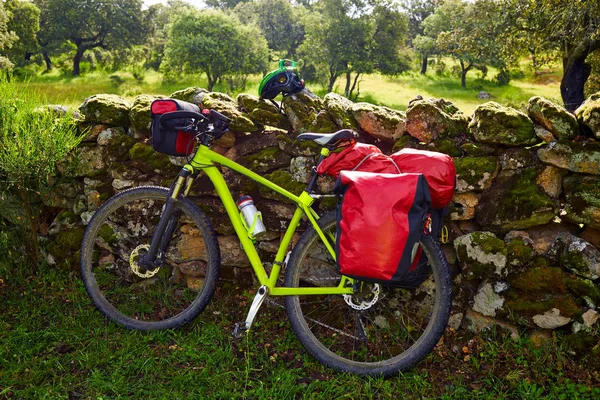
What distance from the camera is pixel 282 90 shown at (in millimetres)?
4113

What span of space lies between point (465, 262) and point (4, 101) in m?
4.28

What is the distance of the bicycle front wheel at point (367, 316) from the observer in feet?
10.4

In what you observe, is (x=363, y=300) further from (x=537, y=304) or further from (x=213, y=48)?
(x=213, y=48)

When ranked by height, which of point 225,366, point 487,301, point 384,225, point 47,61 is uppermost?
point 47,61

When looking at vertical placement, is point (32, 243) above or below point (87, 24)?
below

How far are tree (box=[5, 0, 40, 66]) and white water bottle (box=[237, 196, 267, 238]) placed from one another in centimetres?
3906

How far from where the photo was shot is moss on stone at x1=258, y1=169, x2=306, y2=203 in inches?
156

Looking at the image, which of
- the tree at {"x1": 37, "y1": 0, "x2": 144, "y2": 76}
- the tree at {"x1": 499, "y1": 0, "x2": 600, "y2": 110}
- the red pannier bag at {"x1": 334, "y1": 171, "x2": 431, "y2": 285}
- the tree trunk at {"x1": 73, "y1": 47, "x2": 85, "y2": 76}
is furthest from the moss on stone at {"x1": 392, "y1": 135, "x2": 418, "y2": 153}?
the tree at {"x1": 37, "y1": 0, "x2": 144, "y2": 76}

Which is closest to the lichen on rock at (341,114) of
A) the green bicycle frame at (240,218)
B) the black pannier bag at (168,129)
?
the green bicycle frame at (240,218)

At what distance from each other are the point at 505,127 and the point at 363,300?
66.7 inches

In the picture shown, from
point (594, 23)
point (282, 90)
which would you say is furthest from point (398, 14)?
point (282, 90)

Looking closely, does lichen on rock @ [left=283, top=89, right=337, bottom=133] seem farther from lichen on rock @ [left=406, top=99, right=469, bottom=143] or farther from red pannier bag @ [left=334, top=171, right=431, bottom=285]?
red pannier bag @ [left=334, top=171, right=431, bottom=285]

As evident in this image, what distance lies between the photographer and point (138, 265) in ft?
12.4

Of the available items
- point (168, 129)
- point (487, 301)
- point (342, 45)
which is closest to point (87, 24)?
point (342, 45)
